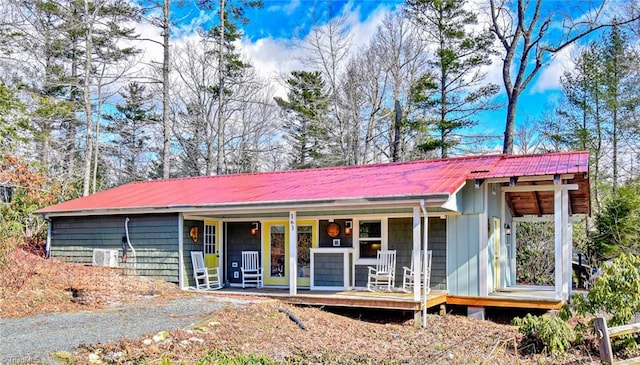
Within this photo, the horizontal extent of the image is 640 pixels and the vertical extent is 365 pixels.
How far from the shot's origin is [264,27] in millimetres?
24375

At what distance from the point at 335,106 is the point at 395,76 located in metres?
2.99

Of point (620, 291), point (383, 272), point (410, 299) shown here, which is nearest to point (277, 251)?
point (383, 272)

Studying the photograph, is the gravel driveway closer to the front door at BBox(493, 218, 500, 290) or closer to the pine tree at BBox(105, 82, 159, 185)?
the front door at BBox(493, 218, 500, 290)

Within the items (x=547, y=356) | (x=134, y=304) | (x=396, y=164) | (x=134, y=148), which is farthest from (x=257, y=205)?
(x=134, y=148)

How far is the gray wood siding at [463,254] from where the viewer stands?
10180mm

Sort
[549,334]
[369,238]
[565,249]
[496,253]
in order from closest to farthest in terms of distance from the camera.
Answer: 1. [549,334]
2. [565,249]
3. [369,238]
4. [496,253]

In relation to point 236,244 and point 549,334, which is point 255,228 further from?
point 549,334

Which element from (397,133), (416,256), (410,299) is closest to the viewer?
(416,256)

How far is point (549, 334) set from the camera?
6.67 m

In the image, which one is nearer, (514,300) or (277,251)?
(514,300)

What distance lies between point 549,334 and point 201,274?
8.00m

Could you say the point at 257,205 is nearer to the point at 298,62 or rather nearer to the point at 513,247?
the point at 513,247

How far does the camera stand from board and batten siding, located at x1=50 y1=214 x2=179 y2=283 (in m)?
11.8

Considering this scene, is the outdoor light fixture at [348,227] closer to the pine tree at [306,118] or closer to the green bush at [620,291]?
the green bush at [620,291]
